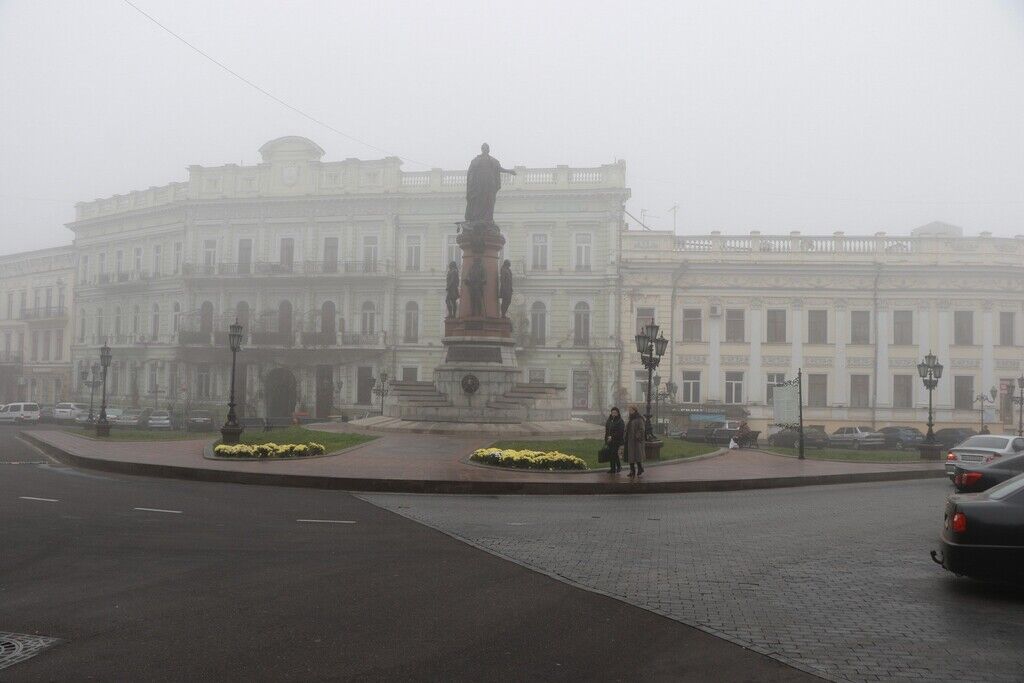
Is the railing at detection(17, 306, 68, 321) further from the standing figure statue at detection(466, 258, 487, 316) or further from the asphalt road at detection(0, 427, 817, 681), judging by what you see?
the asphalt road at detection(0, 427, 817, 681)

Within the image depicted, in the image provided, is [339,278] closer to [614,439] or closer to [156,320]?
[156,320]

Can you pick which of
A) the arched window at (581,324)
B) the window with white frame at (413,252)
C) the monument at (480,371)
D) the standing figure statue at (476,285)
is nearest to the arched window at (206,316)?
the window with white frame at (413,252)

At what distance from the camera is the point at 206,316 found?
64250 mm

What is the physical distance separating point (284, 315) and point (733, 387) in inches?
1202

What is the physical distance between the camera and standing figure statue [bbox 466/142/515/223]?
32.3m

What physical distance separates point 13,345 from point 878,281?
72271mm

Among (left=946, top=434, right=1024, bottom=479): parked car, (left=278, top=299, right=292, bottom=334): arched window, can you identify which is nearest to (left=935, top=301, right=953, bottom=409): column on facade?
(left=946, top=434, right=1024, bottom=479): parked car

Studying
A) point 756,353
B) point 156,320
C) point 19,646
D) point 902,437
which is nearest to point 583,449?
point 19,646

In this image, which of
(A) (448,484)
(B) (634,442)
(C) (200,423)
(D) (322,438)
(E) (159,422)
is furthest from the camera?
(E) (159,422)

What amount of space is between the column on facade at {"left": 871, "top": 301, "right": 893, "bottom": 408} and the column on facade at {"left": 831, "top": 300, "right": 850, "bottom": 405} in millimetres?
1696

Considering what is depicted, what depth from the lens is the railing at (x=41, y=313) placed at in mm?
75750

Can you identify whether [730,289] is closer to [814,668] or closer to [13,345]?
[814,668]

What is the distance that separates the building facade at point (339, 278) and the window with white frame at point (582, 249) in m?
0.07

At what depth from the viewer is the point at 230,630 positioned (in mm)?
6953
